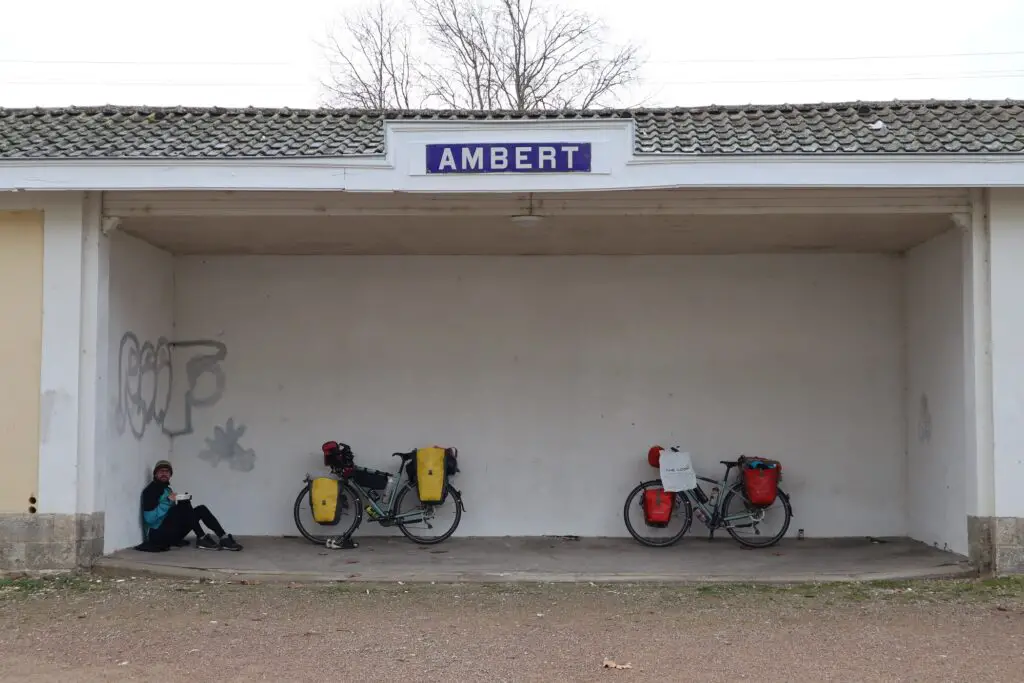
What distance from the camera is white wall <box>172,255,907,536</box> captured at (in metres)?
10.7

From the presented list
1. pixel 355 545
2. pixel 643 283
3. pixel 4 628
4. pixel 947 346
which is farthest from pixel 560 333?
pixel 4 628

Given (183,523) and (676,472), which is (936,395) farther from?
(183,523)

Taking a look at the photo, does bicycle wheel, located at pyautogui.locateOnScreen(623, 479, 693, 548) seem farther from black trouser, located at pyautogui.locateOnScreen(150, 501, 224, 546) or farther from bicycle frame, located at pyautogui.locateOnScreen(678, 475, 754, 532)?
black trouser, located at pyautogui.locateOnScreen(150, 501, 224, 546)

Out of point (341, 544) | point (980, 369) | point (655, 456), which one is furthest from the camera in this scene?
point (655, 456)

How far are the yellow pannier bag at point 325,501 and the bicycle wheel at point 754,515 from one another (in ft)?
13.2

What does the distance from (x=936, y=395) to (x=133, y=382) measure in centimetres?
781

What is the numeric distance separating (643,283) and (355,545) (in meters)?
4.12

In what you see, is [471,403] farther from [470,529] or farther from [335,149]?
[335,149]

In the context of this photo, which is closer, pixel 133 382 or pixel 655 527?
pixel 133 382

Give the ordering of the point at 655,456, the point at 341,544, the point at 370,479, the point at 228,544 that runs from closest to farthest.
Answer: the point at 228,544, the point at 341,544, the point at 370,479, the point at 655,456

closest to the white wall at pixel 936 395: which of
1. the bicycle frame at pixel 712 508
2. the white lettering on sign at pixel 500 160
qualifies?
the bicycle frame at pixel 712 508

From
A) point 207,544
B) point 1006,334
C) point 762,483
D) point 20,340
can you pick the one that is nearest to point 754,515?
point 762,483

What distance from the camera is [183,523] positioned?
31.8ft

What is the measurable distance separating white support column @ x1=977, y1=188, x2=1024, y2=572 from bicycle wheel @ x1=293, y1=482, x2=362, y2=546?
19.4 ft
